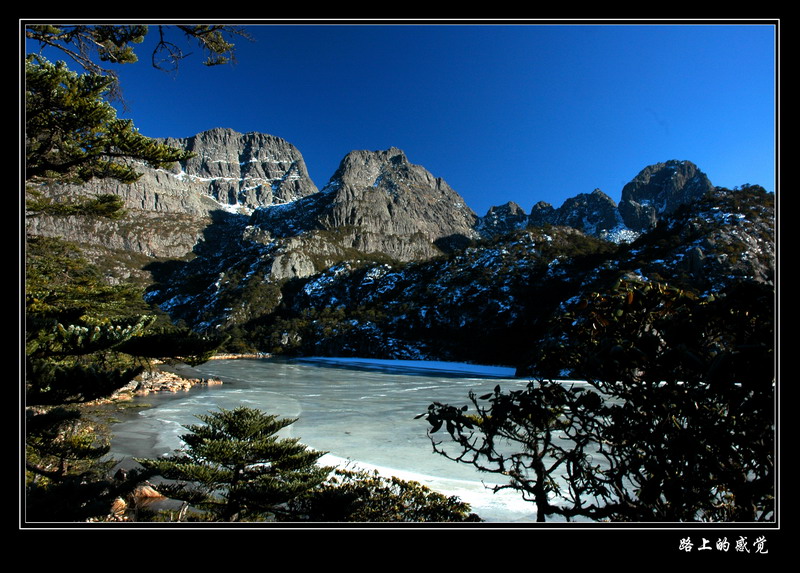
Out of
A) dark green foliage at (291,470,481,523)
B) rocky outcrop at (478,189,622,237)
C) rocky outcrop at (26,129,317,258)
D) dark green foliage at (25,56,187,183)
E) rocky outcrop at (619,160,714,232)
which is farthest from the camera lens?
rocky outcrop at (478,189,622,237)

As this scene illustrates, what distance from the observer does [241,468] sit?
4.47m

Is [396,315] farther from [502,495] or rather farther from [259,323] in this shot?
[502,495]

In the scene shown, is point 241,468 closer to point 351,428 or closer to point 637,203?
point 351,428

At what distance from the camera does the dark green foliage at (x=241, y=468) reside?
4.02 m

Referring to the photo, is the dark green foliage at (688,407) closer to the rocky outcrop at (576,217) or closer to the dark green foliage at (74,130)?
the dark green foliage at (74,130)

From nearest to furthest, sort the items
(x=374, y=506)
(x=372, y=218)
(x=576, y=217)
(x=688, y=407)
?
(x=688, y=407) < (x=374, y=506) < (x=372, y=218) < (x=576, y=217)

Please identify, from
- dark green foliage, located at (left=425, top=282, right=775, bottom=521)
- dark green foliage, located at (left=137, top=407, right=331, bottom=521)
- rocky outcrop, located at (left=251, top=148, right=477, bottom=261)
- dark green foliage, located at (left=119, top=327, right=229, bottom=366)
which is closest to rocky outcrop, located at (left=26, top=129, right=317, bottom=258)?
rocky outcrop, located at (left=251, top=148, right=477, bottom=261)

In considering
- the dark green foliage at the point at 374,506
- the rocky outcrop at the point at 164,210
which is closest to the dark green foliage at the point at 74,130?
the dark green foliage at the point at 374,506

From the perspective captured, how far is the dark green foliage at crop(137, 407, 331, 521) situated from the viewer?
158 inches

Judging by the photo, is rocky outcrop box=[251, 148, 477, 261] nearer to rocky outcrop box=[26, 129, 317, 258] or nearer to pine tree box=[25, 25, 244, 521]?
rocky outcrop box=[26, 129, 317, 258]

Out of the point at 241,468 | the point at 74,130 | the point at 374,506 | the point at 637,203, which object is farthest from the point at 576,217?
the point at 74,130

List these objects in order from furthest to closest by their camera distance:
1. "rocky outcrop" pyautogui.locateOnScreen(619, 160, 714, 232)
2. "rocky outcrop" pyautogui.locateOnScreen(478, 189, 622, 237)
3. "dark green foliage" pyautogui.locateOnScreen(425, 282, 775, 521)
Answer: "rocky outcrop" pyautogui.locateOnScreen(478, 189, 622, 237), "rocky outcrop" pyautogui.locateOnScreen(619, 160, 714, 232), "dark green foliage" pyautogui.locateOnScreen(425, 282, 775, 521)
